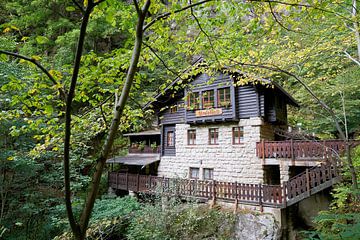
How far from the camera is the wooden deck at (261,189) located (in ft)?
33.5

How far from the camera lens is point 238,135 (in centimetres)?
1405

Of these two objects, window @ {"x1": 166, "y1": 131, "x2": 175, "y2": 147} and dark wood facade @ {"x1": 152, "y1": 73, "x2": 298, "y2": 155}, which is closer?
dark wood facade @ {"x1": 152, "y1": 73, "x2": 298, "y2": 155}

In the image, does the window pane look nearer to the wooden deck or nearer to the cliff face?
the wooden deck

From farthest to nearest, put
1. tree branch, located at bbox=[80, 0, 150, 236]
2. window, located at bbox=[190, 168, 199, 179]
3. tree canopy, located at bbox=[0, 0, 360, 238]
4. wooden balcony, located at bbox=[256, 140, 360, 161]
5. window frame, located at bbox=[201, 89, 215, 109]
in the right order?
1. window, located at bbox=[190, 168, 199, 179]
2. window frame, located at bbox=[201, 89, 215, 109]
3. wooden balcony, located at bbox=[256, 140, 360, 161]
4. tree canopy, located at bbox=[0, 0, 360, 238]
5. tree branch, located at bbox=[80, 0, 150, 236]

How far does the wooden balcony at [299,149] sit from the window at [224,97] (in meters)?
2.86

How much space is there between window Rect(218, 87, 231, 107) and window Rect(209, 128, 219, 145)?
1659mm

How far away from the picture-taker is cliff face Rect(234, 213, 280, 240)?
9.87 meters

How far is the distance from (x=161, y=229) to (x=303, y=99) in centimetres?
1288

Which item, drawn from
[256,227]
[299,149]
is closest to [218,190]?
[256,227]

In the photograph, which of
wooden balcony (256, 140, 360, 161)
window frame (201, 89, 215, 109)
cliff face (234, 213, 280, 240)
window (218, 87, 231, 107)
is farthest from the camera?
window frame (201, 89, 215, 109)

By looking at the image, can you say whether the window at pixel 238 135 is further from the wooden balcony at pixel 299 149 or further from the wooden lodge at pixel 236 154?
the wooden balcony at pixel 299 149

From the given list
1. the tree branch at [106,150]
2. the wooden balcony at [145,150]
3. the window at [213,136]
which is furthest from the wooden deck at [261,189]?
the tree branch at [106,150]

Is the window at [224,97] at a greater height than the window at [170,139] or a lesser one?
greater

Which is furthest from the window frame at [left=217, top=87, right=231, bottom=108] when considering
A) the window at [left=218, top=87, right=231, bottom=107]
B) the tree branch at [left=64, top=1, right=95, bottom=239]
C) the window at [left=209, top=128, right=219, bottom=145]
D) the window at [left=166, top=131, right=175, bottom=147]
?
the tree branch at [left=64, top=1, right=95, bottom=239]
